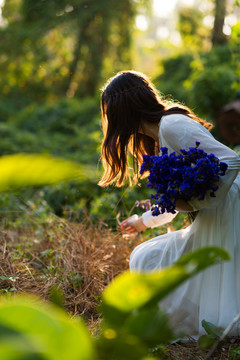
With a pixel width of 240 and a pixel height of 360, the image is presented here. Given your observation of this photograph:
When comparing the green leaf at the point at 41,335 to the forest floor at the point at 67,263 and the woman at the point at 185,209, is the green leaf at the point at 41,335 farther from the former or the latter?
the forest floor at the point at 67,263

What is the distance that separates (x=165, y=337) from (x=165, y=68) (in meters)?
14.5

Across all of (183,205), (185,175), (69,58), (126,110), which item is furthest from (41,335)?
(69,58)

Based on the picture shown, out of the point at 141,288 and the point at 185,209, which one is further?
the point at 185,209

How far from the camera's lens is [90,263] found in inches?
107

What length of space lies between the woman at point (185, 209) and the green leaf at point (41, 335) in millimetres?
1256

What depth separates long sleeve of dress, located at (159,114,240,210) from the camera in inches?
69.6

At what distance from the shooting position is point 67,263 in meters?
2.73

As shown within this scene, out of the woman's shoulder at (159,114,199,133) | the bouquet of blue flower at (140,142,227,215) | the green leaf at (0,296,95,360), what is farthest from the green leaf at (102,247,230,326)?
the woman's shoulder at (159,114,199,133)

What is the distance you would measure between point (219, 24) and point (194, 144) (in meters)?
12.3

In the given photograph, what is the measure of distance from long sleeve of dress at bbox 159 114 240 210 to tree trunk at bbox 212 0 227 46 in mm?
11824

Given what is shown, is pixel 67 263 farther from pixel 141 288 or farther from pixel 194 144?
pixel 141 288

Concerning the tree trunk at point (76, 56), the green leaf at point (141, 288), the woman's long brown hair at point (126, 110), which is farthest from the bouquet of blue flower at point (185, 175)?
the tree trunk at point (76, 56)

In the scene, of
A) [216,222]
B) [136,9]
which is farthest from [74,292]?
[136,9]

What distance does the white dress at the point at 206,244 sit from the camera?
71.2 inches
